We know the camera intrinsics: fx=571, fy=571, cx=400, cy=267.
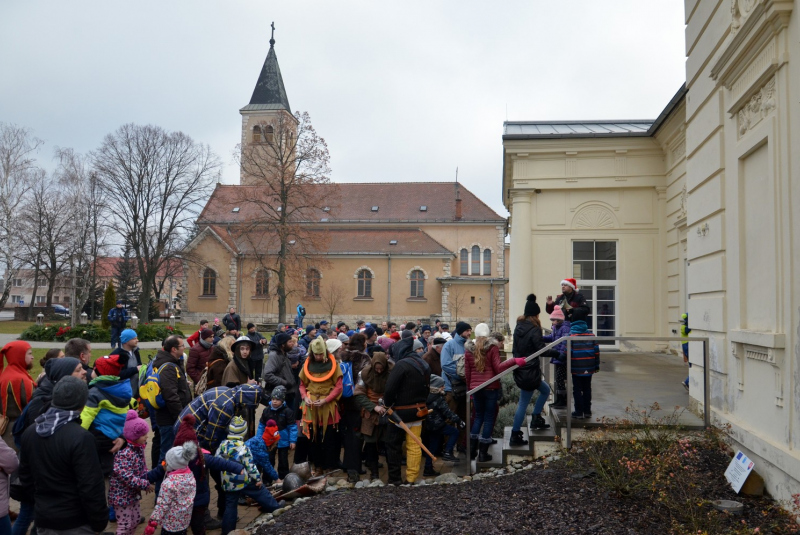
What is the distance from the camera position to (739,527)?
4.36m

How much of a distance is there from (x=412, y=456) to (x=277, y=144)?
107 ft

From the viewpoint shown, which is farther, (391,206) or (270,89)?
(270,89)

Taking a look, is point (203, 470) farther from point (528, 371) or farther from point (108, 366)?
point (528, 371)

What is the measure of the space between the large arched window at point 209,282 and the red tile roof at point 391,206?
16.6 feet

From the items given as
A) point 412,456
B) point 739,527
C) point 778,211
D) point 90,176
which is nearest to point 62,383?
point 412,456

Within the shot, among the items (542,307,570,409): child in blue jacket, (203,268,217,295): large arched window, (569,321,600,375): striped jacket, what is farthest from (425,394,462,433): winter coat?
(203,268,217,295): large arched window

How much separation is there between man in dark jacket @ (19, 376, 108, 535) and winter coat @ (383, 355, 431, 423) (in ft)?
11.0

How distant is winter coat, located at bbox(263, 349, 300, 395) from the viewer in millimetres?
7457

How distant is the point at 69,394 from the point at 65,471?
551 mm

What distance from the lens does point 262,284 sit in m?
46.7

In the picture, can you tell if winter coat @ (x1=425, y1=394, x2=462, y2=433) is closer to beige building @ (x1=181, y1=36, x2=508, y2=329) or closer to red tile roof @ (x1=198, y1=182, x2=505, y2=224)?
beige building @ (x1=181, y1=36, x2=508, y2=329)

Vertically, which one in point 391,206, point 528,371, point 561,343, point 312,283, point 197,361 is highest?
point 391,206

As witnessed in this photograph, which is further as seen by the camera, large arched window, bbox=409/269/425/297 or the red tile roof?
the red tile roof

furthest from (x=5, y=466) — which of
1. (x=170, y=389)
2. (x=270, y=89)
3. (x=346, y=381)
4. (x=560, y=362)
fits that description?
(x=270, y=89)
